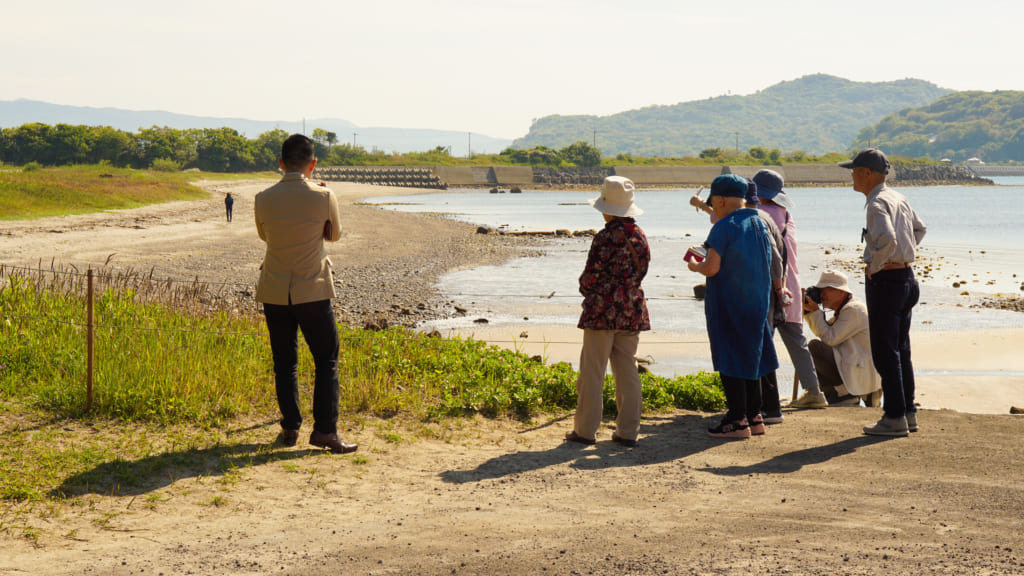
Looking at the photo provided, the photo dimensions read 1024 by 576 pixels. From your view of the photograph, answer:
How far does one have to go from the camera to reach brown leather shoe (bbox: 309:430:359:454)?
→ 5.62 metres

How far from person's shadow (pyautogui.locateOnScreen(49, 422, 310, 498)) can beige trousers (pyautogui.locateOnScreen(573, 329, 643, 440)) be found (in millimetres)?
2052

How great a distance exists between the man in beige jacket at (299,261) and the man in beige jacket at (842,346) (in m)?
4.34

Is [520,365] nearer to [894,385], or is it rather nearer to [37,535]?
[894,385]

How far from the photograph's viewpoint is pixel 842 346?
7.19 meters

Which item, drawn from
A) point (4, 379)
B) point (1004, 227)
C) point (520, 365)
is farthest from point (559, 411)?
point (1004, 227)

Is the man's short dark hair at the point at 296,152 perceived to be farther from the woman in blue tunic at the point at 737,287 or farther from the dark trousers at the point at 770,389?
the dark trousers at the point at 770,389

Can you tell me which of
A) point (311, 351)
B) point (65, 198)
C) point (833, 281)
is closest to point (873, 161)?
point (833, 281)

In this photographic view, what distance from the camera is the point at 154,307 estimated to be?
8977 millimetres

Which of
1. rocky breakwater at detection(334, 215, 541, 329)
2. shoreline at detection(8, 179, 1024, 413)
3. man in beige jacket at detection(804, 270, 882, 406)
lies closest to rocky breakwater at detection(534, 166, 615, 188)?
shoreline at detection(8, 179, 1024, 413)

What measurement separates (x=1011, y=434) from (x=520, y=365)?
162 inches

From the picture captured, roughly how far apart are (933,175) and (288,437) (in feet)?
619

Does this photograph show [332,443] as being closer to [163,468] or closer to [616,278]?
[163,468]

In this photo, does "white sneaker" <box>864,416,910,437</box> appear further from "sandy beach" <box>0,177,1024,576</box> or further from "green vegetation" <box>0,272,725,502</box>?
"green vegetation" <box>0,272,725,502</box>

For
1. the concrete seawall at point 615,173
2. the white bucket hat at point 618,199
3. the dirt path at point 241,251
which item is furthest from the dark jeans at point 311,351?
the concrete seawall at point 615,173
